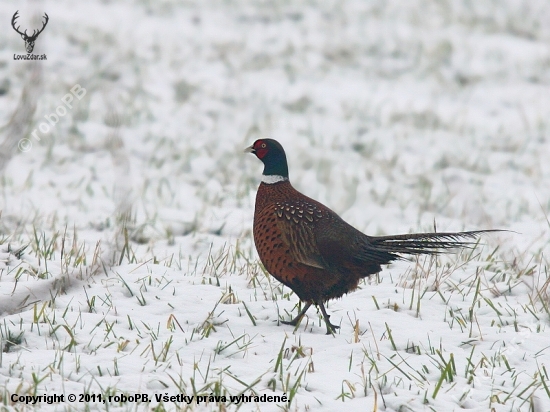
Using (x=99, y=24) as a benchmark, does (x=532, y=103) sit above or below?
below

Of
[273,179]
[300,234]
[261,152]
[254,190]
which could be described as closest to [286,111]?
[254,190]

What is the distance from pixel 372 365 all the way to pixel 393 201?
4671 mm

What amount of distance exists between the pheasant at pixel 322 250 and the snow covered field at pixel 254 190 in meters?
0.21

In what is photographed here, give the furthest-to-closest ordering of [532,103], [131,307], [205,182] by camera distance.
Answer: [532,103] < [205,182] < [131,307]

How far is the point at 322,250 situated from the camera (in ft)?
11.8

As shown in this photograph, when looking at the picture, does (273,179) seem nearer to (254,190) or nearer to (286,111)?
(254,190)

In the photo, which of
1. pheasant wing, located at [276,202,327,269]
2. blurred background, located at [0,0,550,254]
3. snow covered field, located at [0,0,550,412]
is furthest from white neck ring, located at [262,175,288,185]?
blurred background, located at [0,0,550,254]

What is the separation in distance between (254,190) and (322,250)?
3.82 metres

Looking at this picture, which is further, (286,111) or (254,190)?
(286,111)

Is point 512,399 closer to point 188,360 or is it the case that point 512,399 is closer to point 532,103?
point 188,360

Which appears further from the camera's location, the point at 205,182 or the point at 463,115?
the point at 463,115

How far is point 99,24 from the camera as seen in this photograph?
39.6ft

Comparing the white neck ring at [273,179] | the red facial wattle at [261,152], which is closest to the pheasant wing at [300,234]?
the white neck ring at [273,179]

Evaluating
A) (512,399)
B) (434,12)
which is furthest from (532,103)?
(512,399)
